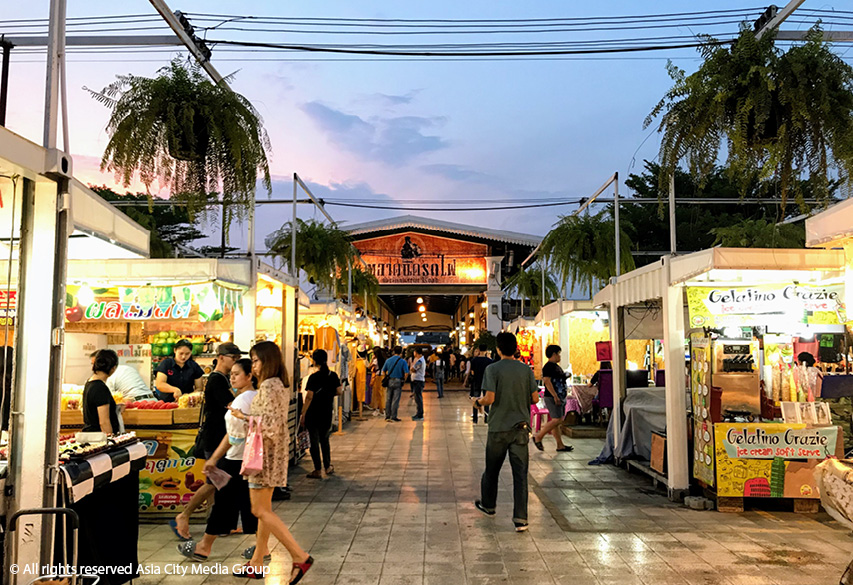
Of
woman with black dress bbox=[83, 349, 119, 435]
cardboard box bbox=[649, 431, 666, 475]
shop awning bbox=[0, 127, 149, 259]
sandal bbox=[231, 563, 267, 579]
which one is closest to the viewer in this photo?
shop awning bbox=[0, 127, 149, 259]

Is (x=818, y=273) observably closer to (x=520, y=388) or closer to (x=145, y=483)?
(x=520, y=388)

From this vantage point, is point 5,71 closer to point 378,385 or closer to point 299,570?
point 299,570

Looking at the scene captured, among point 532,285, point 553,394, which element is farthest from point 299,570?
point 532,285

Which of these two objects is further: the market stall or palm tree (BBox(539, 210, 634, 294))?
palm tree (BBox(539, 210, 634, 294))

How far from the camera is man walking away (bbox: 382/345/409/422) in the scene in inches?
582

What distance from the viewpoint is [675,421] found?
23.5ft

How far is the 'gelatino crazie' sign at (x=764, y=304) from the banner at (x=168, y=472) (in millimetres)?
5197

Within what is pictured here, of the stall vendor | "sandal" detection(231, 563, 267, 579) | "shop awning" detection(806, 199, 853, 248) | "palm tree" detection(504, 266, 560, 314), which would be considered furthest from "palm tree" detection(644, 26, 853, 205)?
"palm tree" detection(504, 266, 560, 314)

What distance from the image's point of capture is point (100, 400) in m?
5.09

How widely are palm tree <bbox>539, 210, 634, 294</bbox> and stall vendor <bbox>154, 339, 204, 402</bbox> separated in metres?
9.22

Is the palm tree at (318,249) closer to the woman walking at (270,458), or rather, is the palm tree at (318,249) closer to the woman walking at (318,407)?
the woman walking at (318,407)

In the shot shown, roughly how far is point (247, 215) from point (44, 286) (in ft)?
15.0

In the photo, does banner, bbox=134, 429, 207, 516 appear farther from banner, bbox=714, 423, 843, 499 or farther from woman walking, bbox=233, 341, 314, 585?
banner, bbox=714, 423, 843, 499

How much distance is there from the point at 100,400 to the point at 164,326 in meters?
4.70
